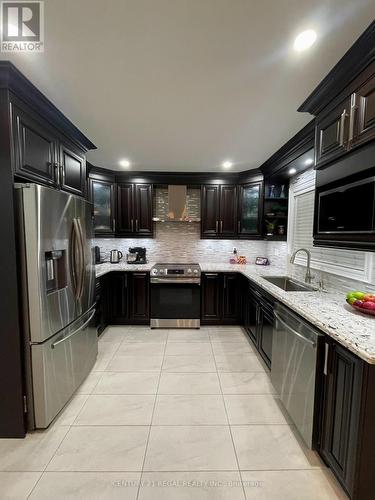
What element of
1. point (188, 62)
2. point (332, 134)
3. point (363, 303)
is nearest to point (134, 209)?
point (188, 62)

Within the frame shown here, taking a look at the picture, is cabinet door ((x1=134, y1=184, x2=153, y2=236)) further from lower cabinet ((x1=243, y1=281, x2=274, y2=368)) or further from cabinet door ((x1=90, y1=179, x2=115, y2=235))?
lower cabinet ((x1=243, y1=281, x2=274, y2=368))

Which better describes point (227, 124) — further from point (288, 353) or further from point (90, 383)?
point (90, 383)

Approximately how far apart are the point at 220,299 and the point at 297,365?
200 cm

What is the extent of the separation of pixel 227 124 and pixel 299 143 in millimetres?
815

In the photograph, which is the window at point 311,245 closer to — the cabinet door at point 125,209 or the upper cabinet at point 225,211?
the upper cabinet at point 225,211

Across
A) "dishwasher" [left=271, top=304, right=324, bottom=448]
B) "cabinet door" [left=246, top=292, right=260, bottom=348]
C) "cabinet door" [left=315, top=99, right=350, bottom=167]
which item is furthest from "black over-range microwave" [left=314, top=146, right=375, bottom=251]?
"cabinet door" [left=246, top=292, right=260, bottom=348]

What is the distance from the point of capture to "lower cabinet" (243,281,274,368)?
7.89 feet

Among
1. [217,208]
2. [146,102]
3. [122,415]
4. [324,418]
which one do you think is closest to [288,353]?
[324,418]

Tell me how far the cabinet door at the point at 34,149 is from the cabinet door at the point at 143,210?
1.88 m

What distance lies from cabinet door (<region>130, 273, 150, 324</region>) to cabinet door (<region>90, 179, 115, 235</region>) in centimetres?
93

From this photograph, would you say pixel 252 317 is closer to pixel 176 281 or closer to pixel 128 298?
pixel 176 281

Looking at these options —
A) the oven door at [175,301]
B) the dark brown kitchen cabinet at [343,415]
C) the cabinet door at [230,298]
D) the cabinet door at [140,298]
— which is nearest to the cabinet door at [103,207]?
the cabinet door at [140,298]

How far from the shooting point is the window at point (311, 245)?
6.52 ft

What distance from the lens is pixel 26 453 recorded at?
154cm
